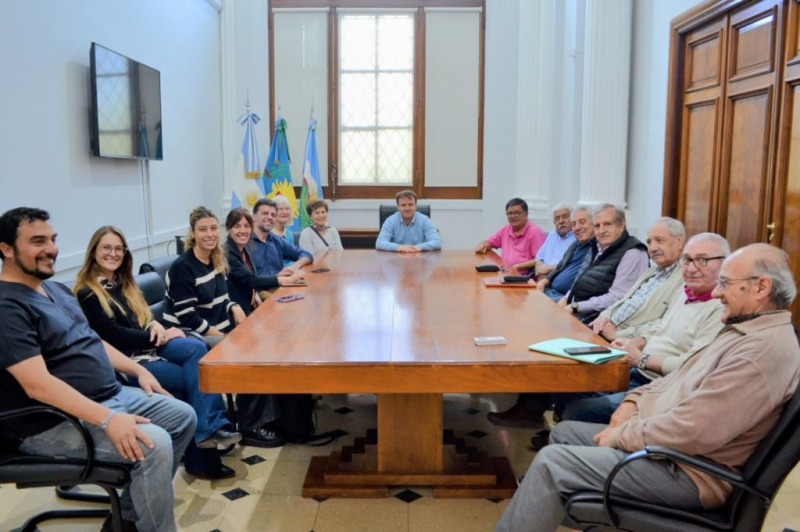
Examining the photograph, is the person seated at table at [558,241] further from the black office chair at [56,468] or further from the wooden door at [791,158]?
the black office chair at [56,468]

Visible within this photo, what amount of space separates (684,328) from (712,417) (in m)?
0.87

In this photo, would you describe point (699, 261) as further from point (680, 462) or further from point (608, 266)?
point (608, 266)

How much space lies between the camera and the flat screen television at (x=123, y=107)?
4.50m

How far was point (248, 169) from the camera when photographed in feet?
25.0

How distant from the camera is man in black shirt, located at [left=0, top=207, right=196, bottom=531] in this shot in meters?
2.10

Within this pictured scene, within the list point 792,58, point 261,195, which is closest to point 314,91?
point 261,195

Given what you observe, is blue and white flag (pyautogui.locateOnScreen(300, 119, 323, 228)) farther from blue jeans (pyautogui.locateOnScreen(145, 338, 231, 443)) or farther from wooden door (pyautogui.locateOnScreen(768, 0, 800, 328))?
wooden door (pyautogui.locateOnScreen(768, 0, 800, 328))

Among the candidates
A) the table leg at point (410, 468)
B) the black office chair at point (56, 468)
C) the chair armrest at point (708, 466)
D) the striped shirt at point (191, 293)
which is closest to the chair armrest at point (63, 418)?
the black office chair at point (56, 468)

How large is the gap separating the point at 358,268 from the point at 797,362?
3127 mm

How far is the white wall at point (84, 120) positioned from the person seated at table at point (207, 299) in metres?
1.02

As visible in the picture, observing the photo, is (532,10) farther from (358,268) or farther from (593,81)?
(358,268)

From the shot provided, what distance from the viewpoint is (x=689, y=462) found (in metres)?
1.78

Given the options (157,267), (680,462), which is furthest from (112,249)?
(680,462)

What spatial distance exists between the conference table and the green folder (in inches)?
0.9
